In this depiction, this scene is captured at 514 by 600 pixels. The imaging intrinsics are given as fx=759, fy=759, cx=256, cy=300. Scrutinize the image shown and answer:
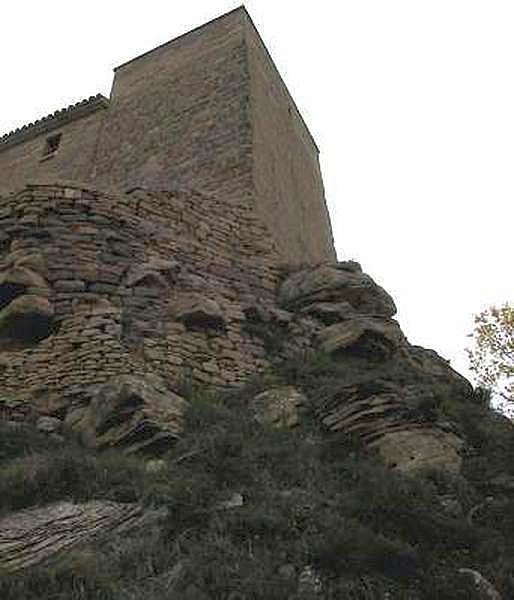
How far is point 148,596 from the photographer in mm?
4203

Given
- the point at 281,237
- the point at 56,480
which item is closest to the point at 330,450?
the point at 56,480

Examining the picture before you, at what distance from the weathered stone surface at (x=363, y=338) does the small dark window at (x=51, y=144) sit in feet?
27.7

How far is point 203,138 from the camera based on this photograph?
12.3m

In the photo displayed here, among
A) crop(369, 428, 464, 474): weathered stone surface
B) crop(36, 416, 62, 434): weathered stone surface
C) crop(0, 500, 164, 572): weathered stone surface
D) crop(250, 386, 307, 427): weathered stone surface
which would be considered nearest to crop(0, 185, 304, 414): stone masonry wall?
crop(36, 416, 62, 434): weathered stone surface

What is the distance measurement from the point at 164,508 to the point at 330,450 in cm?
178

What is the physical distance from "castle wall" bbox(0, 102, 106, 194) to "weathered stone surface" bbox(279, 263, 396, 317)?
17.8 feet

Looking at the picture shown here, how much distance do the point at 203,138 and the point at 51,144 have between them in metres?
4.59

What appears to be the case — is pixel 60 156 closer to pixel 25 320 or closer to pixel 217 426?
pixel 25 320

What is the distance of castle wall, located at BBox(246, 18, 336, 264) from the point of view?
11.7 m

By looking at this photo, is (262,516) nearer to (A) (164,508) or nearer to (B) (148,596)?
(A) (164,508)

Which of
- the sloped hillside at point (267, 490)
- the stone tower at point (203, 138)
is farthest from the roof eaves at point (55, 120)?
the sloped hillside at point (267, 490)

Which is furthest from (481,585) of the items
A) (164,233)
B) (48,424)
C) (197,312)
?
(164,233)

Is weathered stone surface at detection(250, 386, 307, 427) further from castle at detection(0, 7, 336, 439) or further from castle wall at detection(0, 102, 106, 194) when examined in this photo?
castle wall at detection(0, 102, 106, 194)

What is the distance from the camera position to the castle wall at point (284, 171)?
460 inches
